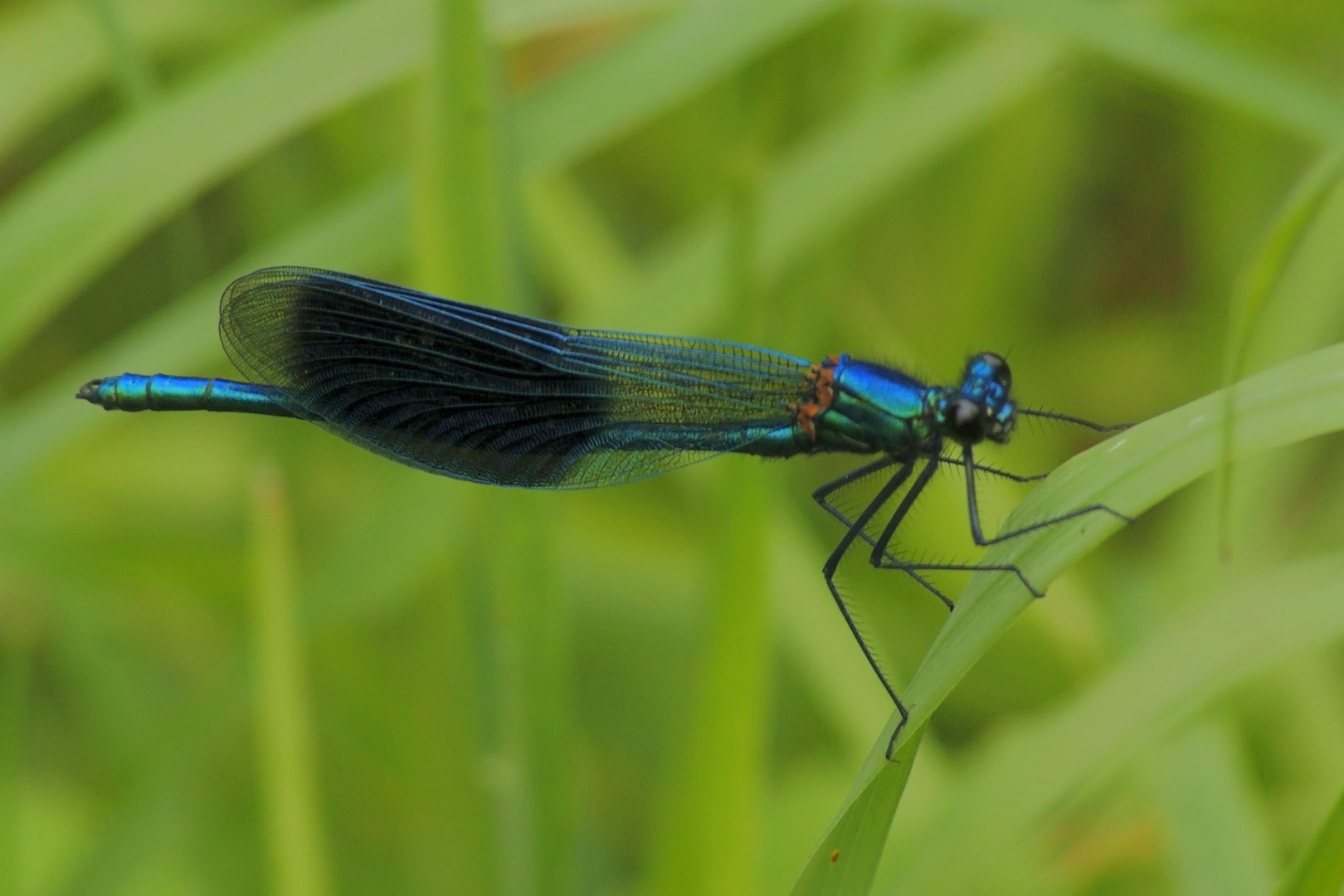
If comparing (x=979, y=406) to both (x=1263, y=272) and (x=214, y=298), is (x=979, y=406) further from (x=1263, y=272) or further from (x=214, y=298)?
(x=214, y=298)

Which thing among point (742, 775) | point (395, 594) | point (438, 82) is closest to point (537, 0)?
point (438, 82)

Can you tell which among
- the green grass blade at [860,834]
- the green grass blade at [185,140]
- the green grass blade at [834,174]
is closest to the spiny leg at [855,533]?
the green grass blade at [834,174]

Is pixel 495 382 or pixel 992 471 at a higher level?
pixel 495 382

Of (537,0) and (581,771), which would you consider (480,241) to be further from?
(581,771)

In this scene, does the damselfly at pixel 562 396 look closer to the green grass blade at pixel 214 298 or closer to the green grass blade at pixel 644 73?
the green grass blade at pixel 214 298

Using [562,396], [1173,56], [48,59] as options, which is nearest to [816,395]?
[562,396]

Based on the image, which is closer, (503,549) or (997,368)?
(503,549)
